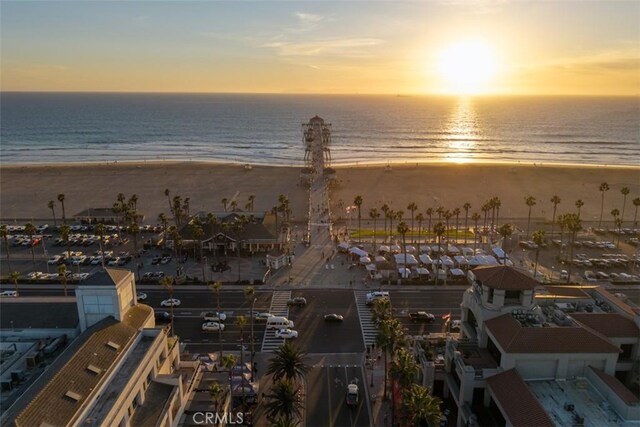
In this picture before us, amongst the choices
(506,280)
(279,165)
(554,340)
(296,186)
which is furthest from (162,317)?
(279,165)

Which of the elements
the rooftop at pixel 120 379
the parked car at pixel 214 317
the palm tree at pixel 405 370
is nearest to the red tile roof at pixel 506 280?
the palm tree at pixel 405 370

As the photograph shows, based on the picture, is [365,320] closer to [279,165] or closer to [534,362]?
[534,362]

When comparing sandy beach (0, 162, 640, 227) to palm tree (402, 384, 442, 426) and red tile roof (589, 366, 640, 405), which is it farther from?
palm tree (402, 384, 442, 426)

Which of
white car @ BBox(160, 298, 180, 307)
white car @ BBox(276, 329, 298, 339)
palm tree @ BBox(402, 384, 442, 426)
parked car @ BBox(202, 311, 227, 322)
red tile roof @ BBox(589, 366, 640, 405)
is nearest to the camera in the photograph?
palm tree @ BBox(402, 384, 442, 426)

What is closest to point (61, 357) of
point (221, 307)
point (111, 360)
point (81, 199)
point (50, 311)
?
point (111, 360)

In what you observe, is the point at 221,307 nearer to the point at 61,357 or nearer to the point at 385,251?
the point at 61,357

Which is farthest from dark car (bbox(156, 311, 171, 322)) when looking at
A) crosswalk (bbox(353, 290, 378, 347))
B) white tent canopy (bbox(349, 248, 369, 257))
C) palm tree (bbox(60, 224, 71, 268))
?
white tent canopy (bbox(349, 248, 369, 257))
